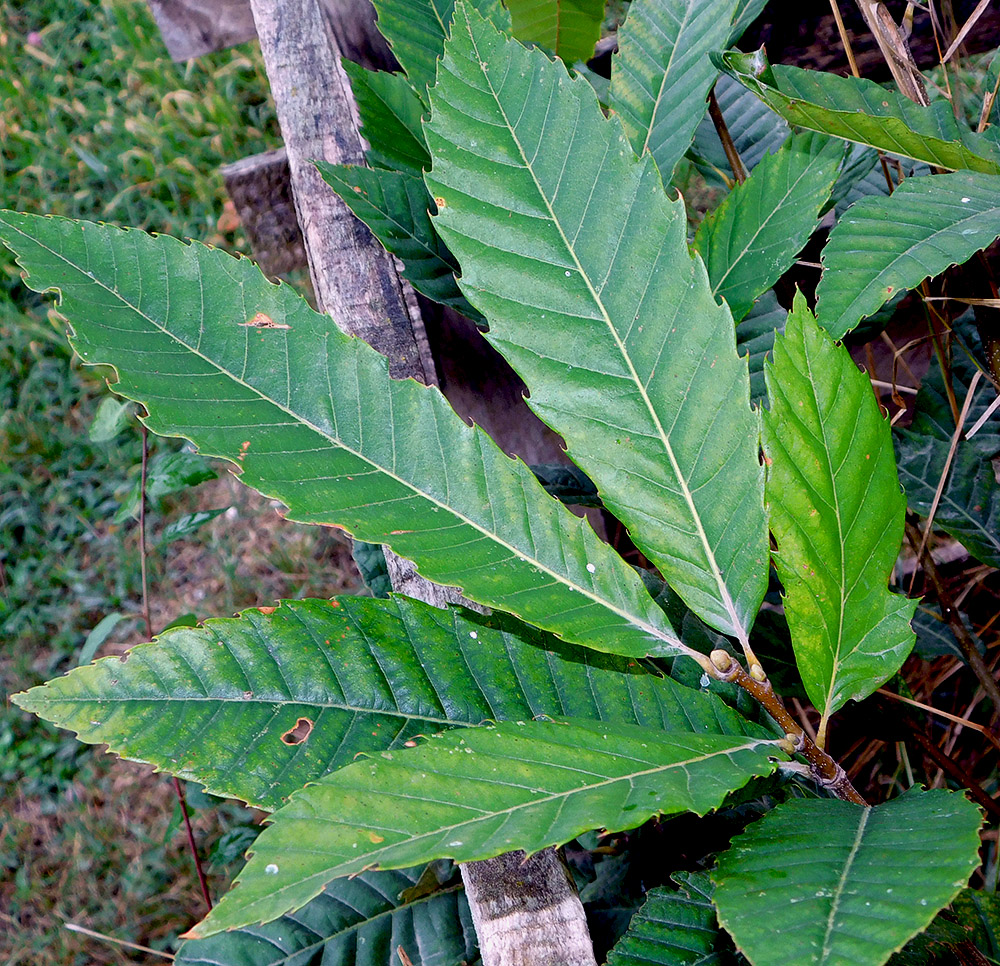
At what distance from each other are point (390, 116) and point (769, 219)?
0.42m

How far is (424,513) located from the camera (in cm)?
61

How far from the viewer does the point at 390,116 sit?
922 mm

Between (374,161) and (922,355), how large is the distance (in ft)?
3.64

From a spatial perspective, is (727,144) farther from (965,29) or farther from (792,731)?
(792,731)

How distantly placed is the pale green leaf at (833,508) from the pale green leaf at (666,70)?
0.34m

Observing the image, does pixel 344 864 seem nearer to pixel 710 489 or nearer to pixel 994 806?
pixel 710 489

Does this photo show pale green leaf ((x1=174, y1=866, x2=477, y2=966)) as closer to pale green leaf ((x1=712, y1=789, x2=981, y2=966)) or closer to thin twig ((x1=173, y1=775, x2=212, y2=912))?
thin twig ((x1=173, y1=775, x2=212, y2=912))

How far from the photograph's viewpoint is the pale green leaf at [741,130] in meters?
1.08

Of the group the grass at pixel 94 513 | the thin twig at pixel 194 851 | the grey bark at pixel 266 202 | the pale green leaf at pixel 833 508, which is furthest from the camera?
the grass at pixel 94 513

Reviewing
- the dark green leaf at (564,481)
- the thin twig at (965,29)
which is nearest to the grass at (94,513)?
the dark green leaf at (564,481)

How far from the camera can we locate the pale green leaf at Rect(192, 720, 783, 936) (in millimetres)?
431

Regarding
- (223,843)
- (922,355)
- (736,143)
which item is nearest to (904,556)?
(922,355)

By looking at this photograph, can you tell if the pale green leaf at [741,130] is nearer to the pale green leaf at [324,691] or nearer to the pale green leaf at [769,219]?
the pale green leaf at [769,219]

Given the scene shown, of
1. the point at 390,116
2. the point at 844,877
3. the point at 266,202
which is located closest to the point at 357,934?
the point at 844,877
